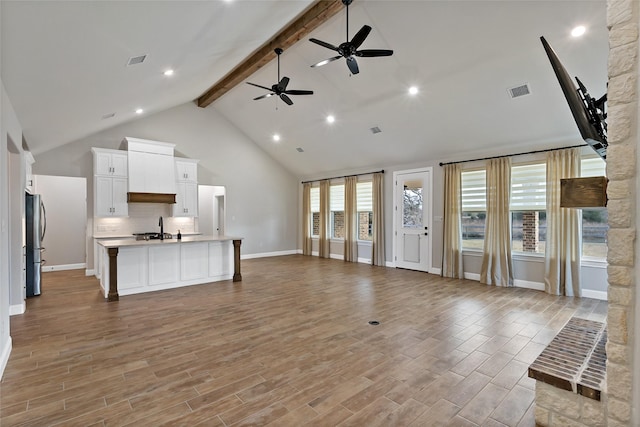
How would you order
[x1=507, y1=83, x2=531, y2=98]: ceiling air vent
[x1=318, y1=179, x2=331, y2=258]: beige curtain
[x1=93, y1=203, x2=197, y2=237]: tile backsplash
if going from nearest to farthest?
[x1=507, y1=83, x2=531, y2=98]: ceiling air vent, [x1=93, y1=203, x2=197, y2=237]: tile backsplash, [x1=318, y1=179, x2=331, y2=258]: beige curtain

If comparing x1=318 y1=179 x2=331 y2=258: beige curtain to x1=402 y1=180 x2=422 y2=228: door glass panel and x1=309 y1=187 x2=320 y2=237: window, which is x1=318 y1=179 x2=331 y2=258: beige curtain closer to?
x1=309 y1=187 x2=320 y2=237: window

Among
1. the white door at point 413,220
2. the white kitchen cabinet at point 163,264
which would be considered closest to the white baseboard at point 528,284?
the white door at point 413,220

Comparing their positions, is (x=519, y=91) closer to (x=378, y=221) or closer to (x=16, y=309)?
(x=378, y=221)

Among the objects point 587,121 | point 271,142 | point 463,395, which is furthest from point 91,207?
point 587,121

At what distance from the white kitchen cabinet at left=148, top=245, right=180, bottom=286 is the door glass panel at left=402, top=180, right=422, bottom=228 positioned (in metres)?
5.21

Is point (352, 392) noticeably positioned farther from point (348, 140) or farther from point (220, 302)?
point (348, 140)

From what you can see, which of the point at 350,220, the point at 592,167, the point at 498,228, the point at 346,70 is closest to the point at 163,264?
the point at 346,70

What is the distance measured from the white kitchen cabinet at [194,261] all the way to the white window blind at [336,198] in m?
4.48

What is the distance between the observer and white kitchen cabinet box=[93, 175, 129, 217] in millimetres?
6938

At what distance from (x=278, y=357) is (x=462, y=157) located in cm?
569

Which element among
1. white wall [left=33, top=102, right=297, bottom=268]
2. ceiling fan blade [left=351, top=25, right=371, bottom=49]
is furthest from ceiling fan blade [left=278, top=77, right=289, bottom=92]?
white wall [left=33, top=102, right=297, bottom=268]

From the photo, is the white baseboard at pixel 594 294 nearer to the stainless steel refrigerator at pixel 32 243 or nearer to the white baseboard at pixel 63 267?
the stainless steel refrigerator at pixel 32 243

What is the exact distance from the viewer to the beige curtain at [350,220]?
8.97 m

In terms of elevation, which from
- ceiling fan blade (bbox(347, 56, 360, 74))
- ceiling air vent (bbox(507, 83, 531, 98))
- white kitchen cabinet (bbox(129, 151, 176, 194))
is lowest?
white kitchen cabinet (bbox(129, 151, 176, 194))
